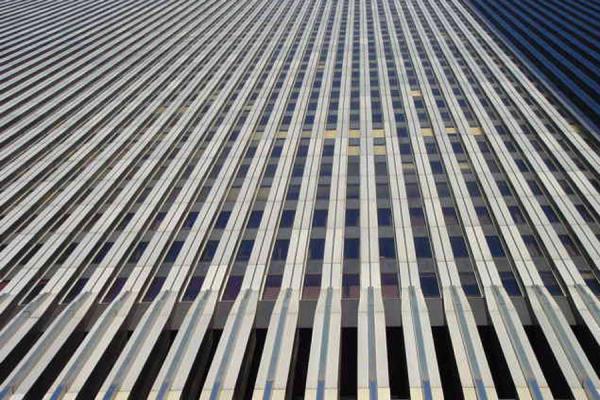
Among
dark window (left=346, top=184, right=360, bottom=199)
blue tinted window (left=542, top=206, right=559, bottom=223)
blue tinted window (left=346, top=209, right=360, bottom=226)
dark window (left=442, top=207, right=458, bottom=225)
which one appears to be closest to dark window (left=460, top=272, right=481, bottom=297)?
dark window (left=442, top=207, right=458, bottom=225)

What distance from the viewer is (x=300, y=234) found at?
24.5 m

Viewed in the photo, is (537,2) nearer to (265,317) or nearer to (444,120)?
(444,120)

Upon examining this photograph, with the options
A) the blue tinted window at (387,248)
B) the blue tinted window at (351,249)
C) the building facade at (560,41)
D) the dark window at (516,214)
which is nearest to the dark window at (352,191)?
the blue tinted window at (351,249)

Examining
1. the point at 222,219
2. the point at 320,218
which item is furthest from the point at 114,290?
the point at 320,218

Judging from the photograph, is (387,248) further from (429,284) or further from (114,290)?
(114,290)

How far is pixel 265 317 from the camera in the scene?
791 inches

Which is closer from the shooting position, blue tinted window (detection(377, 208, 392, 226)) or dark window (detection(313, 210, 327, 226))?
blue tinted window (detection(377, 208, 392, 226))

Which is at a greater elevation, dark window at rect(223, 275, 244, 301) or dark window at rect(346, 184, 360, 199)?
dark window at rect(346, 184, 360, 199)

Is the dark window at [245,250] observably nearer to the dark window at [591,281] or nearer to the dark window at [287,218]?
the dark window at [287,218]

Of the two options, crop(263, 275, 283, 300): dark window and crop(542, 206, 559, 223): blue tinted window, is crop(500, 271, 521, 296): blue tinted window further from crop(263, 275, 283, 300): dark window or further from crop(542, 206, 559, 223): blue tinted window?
crop(263, 275, 283, 300): dark window

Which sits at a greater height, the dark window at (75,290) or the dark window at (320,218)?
the dark window at (320,218)

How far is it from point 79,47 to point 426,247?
60.6 m

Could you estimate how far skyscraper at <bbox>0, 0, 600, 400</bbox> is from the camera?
1706cm

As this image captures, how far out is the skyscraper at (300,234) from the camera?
1706cm
